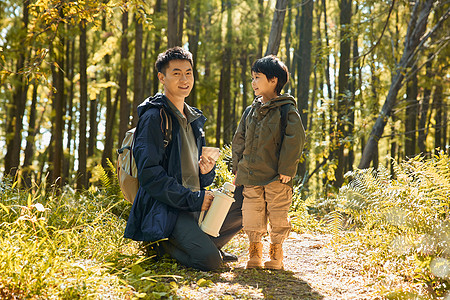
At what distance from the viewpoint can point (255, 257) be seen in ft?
13.1

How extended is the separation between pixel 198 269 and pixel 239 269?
42 cm

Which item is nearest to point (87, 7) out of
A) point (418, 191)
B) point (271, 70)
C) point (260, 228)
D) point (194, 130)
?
point (194, 130)

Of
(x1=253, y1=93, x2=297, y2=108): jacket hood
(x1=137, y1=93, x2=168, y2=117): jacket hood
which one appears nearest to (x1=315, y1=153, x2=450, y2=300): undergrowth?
(x1=253, y1=93, x2=297, y2=108): jacket hood

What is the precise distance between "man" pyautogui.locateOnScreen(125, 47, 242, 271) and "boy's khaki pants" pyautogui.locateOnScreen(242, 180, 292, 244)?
1.37ft

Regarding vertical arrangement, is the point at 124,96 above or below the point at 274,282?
above

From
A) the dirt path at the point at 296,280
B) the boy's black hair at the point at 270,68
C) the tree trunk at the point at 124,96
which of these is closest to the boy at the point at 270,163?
the boy's black hair at the point at 270,68

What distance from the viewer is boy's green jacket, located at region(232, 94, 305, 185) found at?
3.86 m

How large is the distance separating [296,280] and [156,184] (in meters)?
1.49

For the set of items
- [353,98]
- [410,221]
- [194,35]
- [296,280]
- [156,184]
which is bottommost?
[296,280]

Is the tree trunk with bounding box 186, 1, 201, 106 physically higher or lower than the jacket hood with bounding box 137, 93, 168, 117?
higher

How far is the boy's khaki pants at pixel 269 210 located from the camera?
12.9ft

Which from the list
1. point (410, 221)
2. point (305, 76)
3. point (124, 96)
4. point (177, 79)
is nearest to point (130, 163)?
point (177, 79)

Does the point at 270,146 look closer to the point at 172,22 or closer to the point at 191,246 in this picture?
the point at 191,246

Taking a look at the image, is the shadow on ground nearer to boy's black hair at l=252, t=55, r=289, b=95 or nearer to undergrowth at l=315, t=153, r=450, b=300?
undergrowth at l=315, t=153, r=450, b=300
